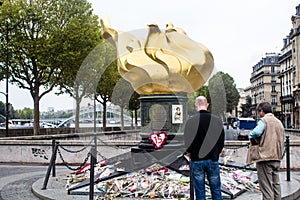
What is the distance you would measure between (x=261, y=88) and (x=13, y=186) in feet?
357

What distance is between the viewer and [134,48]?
12062 mm

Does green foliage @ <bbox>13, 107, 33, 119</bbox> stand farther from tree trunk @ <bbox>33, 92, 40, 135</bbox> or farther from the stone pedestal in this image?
the stone pedestal

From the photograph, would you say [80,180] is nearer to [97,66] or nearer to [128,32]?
[128,32]

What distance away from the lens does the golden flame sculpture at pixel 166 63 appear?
37.8 feet

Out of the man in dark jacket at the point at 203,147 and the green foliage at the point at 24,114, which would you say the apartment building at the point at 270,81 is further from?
the man in dark jacket at the point at 203,147

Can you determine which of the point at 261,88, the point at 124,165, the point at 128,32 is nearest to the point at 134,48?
the point at 128,32

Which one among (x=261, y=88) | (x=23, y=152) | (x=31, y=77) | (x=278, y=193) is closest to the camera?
(x=278, y=193)

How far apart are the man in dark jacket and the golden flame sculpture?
489cm

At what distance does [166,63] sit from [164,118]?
5.47ft

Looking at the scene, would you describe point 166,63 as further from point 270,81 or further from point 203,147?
point 270,81

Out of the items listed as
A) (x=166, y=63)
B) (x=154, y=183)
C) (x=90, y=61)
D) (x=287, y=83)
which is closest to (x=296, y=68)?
(x=287, y=83)

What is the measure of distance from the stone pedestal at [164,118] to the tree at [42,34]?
58.5 feet

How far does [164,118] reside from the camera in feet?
38.7

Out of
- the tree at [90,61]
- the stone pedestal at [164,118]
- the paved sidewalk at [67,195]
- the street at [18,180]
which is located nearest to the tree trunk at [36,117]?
the tree at [90,61]
